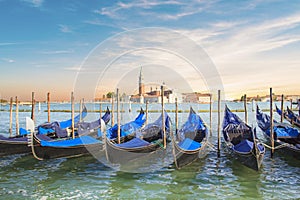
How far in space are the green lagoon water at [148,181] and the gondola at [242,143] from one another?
11.2 inches

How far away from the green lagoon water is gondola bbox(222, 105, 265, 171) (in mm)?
284

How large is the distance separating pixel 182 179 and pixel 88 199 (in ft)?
6.16

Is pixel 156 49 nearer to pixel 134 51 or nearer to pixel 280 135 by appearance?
pixel 134 51

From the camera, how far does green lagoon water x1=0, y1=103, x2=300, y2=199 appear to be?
456cm

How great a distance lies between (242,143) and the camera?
6215mm

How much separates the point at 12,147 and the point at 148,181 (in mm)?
3935

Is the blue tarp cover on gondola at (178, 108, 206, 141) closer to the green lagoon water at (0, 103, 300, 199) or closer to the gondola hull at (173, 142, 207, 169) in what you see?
the green lagoon water at (0, 103, 300, 199)

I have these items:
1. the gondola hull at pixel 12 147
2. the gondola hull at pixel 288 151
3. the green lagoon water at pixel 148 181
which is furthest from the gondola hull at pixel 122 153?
the gondola hull at pixel 288 151

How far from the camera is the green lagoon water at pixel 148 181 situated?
15.0ft

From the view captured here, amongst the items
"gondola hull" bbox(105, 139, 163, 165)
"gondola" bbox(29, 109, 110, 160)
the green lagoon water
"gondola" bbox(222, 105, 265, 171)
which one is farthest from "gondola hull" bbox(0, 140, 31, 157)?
"gondola" bbox(222, 105, 265, 171)

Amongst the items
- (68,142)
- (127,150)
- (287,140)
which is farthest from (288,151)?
(68,142)

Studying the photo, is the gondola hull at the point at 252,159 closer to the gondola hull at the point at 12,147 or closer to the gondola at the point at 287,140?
the gondola at the point at 287,140

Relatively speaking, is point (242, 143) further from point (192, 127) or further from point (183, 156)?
point (192, 127)

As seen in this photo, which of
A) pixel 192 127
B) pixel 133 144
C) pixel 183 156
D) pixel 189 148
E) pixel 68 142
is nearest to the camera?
pixel 183 156
